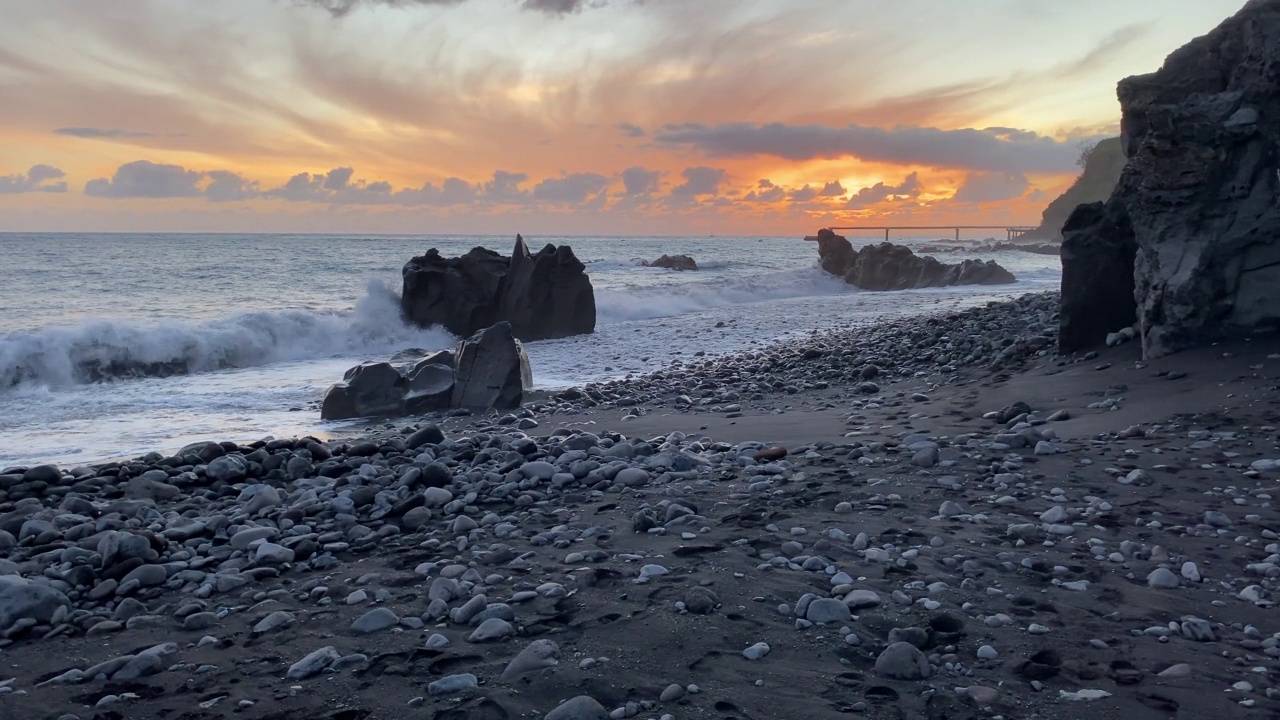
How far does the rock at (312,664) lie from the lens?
3.26m

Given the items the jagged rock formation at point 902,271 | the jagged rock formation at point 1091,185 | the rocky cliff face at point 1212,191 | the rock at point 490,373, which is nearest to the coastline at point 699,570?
the rocky cliff face at point 1212,191

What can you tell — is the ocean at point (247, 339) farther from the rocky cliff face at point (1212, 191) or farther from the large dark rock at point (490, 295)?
the rocky cliff face at point (1212, 191)

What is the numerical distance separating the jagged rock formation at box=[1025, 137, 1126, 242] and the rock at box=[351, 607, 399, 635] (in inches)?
3889

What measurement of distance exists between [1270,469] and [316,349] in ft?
58.2

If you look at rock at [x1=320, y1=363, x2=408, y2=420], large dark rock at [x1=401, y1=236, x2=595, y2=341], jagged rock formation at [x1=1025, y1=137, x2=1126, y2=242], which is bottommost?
rock at [x1=320, y1=363, x2=408, y2=420]

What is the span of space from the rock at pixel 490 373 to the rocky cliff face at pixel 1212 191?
7124mm

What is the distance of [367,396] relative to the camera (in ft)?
36.4

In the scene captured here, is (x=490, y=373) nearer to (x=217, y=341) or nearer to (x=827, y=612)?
(x=827, y=612)

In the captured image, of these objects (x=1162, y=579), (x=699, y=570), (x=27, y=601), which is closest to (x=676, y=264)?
(x=699, y=570)

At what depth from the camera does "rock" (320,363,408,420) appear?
11.0 metres

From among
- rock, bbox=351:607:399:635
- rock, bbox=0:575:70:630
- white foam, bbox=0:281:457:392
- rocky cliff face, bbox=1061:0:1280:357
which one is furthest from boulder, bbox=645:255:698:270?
rock, bbox=351:607:399:635

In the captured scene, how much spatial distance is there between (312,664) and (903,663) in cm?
218

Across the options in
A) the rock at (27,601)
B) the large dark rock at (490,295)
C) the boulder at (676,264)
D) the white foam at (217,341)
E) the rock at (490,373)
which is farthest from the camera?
the boulder at (676,264)

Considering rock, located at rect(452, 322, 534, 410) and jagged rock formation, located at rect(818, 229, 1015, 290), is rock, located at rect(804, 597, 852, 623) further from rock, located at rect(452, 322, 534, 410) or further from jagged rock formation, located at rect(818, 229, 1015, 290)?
jagged rock formation, located at rect(818, 229, 1015, 290)
